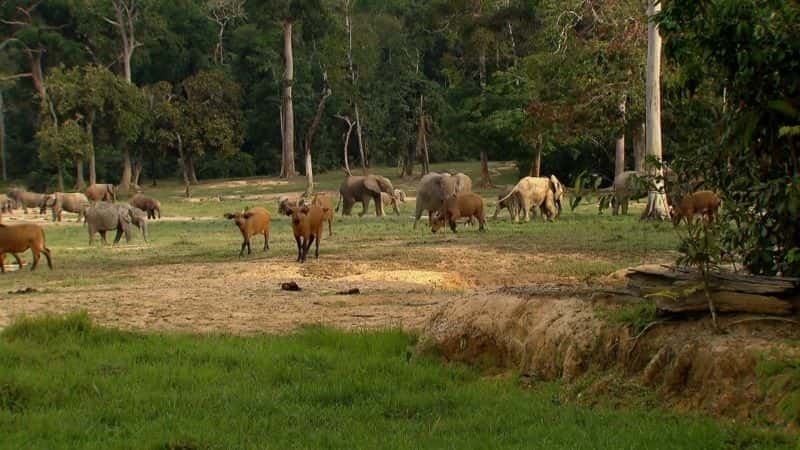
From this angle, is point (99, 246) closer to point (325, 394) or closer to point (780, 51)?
point (325, 394)

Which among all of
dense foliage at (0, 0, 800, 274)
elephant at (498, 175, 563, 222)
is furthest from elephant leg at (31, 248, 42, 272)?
elephant at (498, 175, 563, 222)

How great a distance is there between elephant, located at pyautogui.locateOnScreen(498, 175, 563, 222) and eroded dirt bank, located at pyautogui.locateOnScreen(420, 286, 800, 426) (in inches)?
780

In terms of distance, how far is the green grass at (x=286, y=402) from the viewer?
6.73 metres

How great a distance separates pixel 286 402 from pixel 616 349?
2.53 meters

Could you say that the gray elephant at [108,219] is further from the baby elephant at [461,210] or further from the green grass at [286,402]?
the green grass at [286,402]

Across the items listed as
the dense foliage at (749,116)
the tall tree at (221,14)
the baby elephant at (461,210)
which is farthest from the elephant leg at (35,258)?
the tall tree at (221,14)

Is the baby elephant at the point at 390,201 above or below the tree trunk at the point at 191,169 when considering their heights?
below

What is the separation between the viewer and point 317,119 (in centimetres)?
5803

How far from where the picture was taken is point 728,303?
7.62 m

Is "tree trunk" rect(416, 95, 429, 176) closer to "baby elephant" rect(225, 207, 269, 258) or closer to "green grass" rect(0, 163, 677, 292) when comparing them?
"green grass" rect(0, 163, 677, 292)

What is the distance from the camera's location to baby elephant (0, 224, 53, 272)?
1930 centimetres

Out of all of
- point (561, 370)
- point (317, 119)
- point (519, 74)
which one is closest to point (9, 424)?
point (561, 370)

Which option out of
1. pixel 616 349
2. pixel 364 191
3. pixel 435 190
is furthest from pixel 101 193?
pixel 616 349

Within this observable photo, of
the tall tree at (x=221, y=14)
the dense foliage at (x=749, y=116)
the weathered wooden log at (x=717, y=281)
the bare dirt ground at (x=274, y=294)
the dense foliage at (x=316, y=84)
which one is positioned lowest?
the bare dirt ground at (x=274, y=294)
